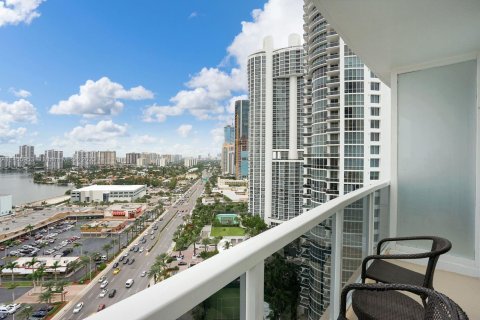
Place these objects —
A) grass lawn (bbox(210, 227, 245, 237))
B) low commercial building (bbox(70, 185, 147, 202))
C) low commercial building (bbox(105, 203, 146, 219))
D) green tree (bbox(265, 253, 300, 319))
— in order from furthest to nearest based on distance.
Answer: low commercial building (bbox(70, 185, 147, 202)) < low commercial building (bbox(105, 203, 146, 219)) < grass lawn (bbox(210, 227, 245, 237)) < green tree (bbox(265, 253, 300, 319))

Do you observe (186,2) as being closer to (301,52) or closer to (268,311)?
(301,52)

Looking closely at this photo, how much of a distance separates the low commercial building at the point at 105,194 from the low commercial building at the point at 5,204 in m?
8.33

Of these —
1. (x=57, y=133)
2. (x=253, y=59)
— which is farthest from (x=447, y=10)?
(x=57, y=133)

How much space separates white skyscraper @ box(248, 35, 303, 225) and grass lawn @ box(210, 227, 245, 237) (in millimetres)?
4268

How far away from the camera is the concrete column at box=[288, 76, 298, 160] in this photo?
26772 millimetres

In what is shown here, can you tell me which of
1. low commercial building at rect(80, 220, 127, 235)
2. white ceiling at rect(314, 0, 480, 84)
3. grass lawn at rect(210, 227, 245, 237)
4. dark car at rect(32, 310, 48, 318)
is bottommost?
dark car at rect(32, 310, 48, 318)

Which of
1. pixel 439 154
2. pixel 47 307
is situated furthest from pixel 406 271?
pixel 47 307

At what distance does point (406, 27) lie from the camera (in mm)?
2270

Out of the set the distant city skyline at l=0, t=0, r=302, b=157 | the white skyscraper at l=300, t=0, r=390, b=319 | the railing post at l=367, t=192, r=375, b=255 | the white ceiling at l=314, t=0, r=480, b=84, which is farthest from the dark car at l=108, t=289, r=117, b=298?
the distant city skyline at l=0, t=0, r=302, b=157

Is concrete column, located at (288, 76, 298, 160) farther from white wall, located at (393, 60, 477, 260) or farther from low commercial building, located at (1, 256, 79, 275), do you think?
white wall, located at (393, 60, 477, 260)

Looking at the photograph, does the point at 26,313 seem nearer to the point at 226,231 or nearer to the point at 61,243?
the point at 61,243

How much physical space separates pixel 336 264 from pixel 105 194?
42.8m

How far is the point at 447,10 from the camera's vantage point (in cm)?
201

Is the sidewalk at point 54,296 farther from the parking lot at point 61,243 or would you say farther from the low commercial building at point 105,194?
the low commercial building at point 105,194
